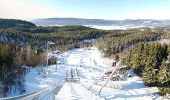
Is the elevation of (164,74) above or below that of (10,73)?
above

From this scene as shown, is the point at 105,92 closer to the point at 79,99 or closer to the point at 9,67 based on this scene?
the point at 79,99

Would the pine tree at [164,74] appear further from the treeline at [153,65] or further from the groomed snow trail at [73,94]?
the groomed snow trail at [73,94]

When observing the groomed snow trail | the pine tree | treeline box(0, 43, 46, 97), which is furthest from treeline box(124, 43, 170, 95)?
treeline box(0, 43, 46, 97)

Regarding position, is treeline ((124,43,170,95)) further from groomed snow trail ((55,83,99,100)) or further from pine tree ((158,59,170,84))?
groomed snow trail ((55,83,99,100))

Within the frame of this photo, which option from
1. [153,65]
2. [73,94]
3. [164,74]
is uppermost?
[153,65]

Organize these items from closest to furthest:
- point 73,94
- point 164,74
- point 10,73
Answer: point 73,94 → point 164,74 → point 10,73

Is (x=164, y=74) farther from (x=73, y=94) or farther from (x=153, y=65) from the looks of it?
(x=73, y=94)

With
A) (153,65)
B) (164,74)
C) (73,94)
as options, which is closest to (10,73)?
(73,94)

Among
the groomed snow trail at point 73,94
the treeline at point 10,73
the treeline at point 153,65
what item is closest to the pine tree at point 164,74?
the treeline at point 153,65

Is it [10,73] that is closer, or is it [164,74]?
[164,74]
